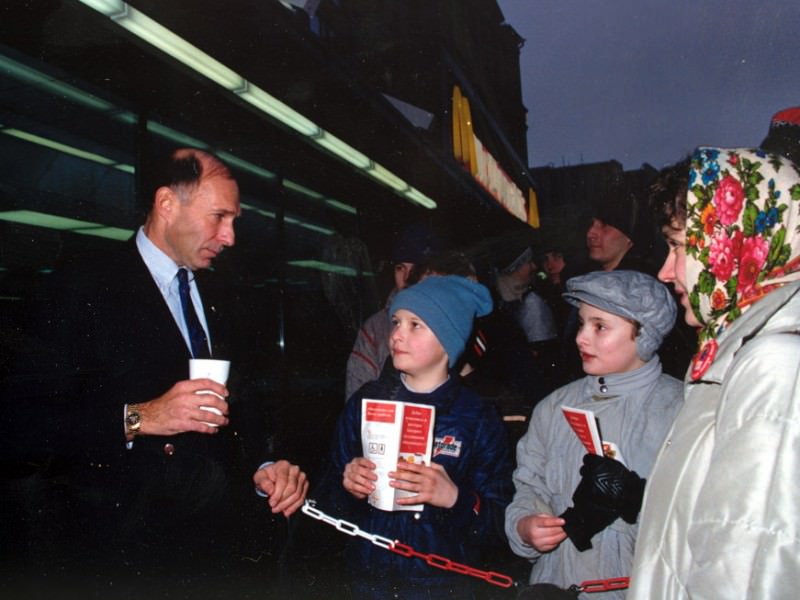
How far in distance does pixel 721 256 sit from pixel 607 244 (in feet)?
6.52

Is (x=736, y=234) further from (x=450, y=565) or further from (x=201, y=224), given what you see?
(x=201, y=224)

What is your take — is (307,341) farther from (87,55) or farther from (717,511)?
(717,511)

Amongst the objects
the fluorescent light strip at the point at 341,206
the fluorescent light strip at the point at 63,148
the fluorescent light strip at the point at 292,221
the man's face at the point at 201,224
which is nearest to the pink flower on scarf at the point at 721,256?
the man's face at the point at 201,224

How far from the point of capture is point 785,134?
6.72 feet

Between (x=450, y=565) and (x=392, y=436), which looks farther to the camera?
(x=450, y=565)

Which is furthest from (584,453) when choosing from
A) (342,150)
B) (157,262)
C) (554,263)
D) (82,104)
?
(342,150)

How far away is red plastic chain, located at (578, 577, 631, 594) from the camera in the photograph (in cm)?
175

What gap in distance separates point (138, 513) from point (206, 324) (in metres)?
0.75

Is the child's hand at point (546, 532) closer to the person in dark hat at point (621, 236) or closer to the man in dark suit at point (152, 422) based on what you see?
the man in dark suit at point (152, 422)

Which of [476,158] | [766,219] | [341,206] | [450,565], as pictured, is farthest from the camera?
[476,158]

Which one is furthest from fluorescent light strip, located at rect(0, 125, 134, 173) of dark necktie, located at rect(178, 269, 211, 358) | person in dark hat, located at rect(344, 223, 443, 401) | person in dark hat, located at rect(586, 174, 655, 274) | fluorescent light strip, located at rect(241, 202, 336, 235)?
person in dark hat, located at rect(586, 174, 655, 274)

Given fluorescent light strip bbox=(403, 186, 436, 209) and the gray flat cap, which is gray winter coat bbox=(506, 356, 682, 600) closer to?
the gray flat cap

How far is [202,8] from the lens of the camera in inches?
102

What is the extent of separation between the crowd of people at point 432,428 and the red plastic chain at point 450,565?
0.04m
